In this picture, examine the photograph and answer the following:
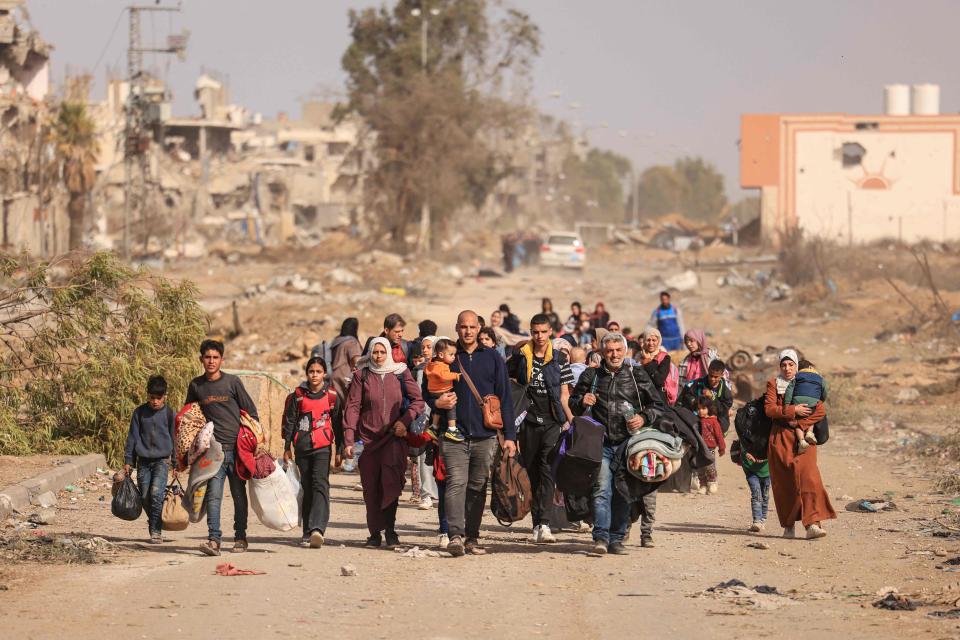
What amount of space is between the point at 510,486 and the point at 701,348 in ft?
13.1

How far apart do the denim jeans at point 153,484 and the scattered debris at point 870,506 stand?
6.25 meters

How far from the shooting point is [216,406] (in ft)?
32.1

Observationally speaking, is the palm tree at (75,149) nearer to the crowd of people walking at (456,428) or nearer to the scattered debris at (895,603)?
the crowd of people walking at (456,428)

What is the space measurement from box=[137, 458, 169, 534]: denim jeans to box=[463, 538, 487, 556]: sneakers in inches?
82.6

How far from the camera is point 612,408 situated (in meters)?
10.1

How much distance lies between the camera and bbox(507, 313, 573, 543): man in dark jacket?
10.3 metres

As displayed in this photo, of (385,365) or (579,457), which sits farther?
(385,365)

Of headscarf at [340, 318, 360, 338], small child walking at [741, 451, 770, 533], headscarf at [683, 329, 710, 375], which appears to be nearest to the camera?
small child walking at [741, 451, 770, 533]

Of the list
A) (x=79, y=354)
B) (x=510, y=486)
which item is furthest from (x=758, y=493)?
(x=79, y=354)

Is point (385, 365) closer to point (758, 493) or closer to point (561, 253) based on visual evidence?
point (758, 493)

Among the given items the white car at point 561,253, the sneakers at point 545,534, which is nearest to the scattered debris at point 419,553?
the sneakers at point 545,534

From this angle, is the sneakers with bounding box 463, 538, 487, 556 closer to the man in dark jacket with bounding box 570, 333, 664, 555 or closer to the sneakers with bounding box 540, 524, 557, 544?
the sneakers with bounding box 540, 524, 557, 544

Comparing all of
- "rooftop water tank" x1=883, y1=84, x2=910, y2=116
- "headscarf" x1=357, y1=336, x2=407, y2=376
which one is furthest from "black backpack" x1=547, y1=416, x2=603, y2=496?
"rooftop water tank" x1=883, y1=84, x2=910, y2=116

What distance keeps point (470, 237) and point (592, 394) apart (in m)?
64.1
